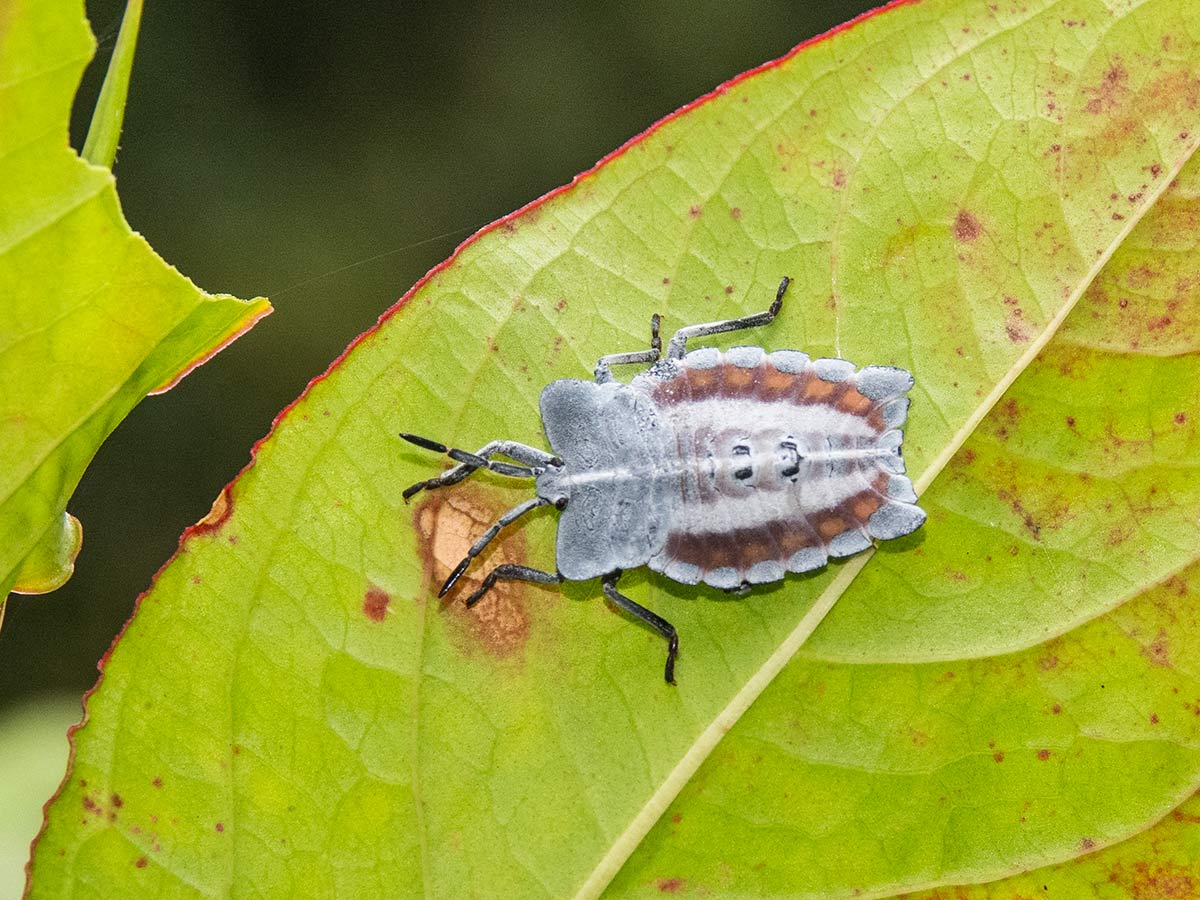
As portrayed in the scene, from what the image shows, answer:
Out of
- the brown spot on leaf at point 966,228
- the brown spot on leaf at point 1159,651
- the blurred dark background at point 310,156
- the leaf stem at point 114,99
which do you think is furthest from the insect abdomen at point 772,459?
the blurred dark background at point 310,156

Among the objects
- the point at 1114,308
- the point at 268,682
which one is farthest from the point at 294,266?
the point at 1114,308

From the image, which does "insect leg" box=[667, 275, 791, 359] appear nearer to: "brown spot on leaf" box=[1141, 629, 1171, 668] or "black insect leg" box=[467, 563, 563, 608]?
"black insect leg" box=[467, 563, 563, 608]

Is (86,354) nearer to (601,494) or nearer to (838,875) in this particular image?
(601,494)

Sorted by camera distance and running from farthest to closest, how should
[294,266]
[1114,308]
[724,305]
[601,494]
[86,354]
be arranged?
[294,266] → [601,494] → [724,305] → [1114,308] → [86,354]

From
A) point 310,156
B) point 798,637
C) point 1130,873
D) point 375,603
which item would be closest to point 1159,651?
point 1130,873

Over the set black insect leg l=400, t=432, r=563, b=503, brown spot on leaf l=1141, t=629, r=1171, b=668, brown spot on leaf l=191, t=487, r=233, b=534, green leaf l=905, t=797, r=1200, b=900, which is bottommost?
green leaf l=905, t=797, r=1200, b=900

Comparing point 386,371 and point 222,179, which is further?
point 222,179

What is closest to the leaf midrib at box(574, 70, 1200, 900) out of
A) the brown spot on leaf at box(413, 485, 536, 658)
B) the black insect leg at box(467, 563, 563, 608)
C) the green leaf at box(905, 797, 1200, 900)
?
the green leaf at box(905, 797, 1200, 900)
